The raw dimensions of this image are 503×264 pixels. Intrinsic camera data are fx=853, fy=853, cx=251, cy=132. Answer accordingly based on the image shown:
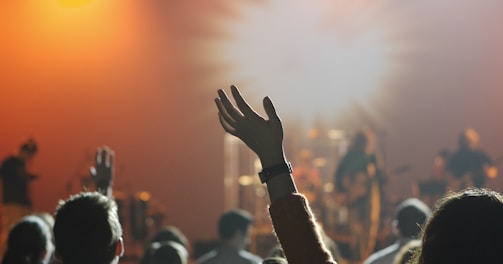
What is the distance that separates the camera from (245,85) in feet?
54.8

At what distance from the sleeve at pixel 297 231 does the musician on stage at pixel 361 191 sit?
445 inches

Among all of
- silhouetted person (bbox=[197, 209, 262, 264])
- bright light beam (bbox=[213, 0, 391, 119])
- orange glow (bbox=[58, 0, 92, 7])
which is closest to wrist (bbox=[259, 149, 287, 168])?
silhouetted person (bbox=[197, 209, 262, 264])

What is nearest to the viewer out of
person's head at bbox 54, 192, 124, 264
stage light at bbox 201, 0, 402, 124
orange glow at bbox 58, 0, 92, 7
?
person's head at bbox 54, 192, 124, 264

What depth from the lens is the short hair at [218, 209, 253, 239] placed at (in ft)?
23.0

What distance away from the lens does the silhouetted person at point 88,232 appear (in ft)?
9.08

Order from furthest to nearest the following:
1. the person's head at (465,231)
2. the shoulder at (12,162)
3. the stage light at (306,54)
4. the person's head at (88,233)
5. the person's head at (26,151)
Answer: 1. the stage light at (306,54)
2. the person's head at (26,151)
3. the shoulder at (12,162)
4. the person's head at (88,233)
5. the person's head at (465,231)

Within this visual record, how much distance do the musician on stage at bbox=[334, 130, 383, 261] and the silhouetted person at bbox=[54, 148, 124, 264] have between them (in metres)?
10.6

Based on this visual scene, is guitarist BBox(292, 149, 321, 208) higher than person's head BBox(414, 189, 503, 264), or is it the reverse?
guitarist BBox(292, 149, 321, 208)

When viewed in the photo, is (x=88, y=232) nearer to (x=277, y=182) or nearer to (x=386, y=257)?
(x=277, y=182)

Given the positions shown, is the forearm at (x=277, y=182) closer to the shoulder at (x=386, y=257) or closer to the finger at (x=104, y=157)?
the finger at (x=104, y=157)

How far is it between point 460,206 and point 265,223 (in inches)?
525

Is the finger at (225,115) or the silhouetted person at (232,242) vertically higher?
the finger at (225,115)

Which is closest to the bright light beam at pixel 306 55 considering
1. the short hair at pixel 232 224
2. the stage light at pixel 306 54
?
the stage light at pixel 306 54

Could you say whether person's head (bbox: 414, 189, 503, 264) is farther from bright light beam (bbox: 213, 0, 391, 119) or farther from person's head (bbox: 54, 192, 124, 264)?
bright light beam (bbox: 213, 0, 391, 119)
